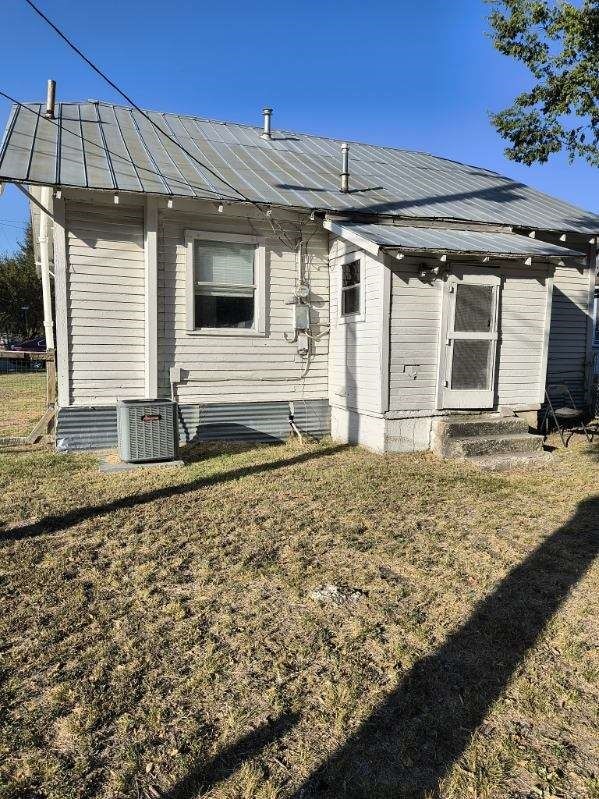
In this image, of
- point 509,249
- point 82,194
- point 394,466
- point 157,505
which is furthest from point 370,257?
point 157,505

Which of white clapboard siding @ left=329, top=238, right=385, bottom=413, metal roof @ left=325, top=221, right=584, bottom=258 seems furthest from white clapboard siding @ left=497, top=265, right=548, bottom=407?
white clapboard siding @ left=329, top=238, right=385, bottom=413

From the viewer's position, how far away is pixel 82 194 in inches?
286

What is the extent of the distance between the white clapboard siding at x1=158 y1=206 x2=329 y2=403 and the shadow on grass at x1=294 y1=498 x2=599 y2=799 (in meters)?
5.27

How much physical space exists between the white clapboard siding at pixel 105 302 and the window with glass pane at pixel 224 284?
0.85 m

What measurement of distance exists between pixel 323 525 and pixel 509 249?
5216mm

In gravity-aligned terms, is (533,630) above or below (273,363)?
below

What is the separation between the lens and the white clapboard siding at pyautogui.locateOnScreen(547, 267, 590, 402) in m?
10.2

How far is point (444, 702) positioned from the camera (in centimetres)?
258

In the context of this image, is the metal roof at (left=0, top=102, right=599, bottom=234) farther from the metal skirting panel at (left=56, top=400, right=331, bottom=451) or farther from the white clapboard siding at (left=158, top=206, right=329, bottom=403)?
the metal skirting panel at (left=56, top=400, right=331, bottom=451)

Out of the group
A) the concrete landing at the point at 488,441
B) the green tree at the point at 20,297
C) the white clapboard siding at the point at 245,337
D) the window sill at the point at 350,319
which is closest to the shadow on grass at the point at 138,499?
the white clapboard siding at the point at 245,337

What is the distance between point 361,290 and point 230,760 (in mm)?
6658

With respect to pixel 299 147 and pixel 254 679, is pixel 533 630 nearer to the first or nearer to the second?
pixel 254 679

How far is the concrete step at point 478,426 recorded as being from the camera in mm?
7754

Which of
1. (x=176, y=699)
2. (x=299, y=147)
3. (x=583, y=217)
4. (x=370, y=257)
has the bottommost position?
(x=176, y=699)
